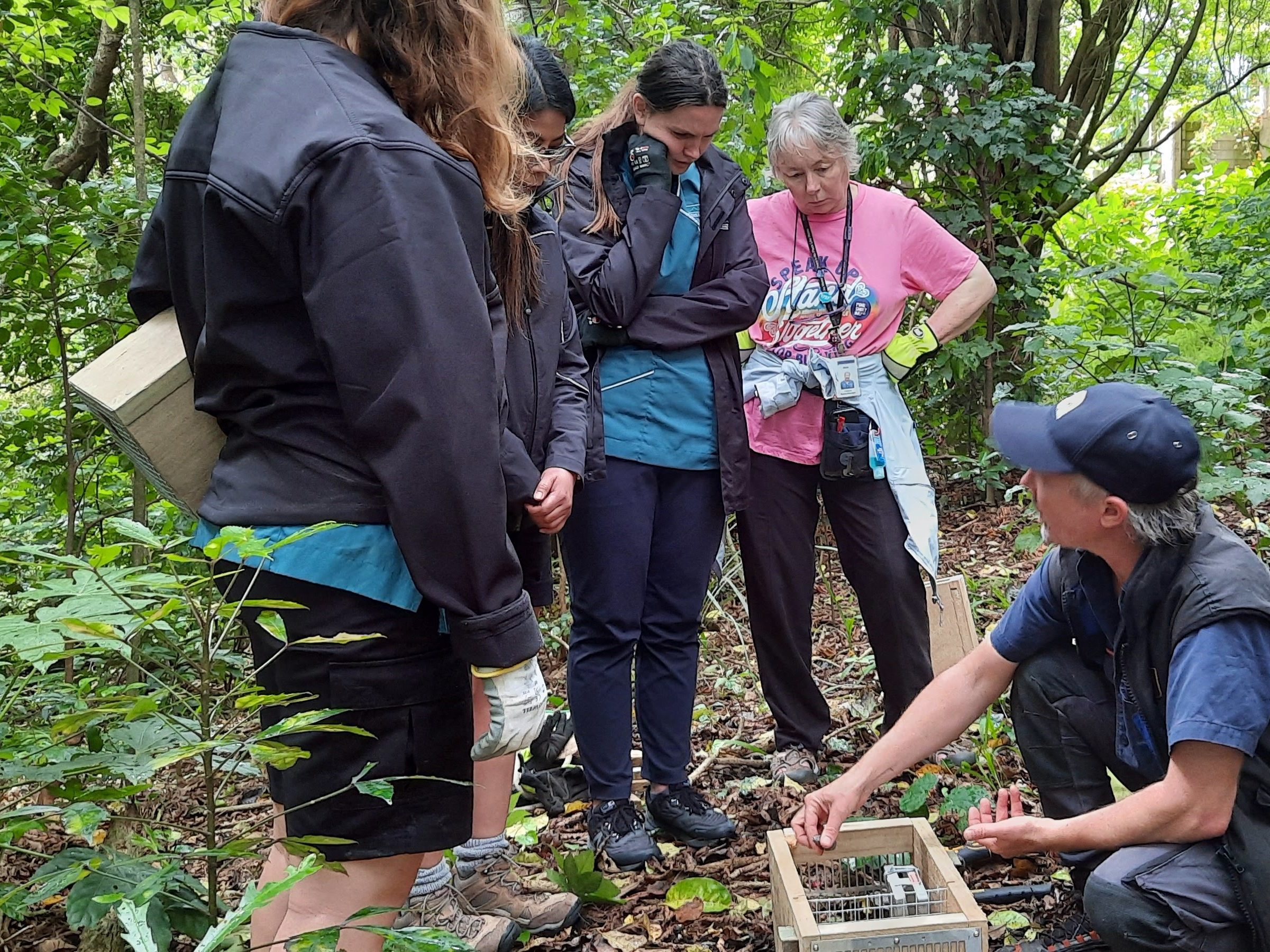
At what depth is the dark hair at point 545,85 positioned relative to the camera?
2.60 metres

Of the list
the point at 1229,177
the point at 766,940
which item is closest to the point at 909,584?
the point at 766,940

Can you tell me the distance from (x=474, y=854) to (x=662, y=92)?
197 cm

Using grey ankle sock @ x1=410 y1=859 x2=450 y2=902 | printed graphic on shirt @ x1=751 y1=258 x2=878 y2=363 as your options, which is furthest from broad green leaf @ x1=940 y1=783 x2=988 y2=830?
printed graphic on shirt @ x1=751 y1=258 x2=878 y2=363

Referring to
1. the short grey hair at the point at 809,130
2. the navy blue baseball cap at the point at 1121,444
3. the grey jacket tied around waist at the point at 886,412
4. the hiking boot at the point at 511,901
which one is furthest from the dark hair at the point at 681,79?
the hiking boot at the point at 511,901

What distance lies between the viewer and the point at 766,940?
2490mm

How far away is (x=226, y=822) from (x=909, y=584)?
7.11 feet

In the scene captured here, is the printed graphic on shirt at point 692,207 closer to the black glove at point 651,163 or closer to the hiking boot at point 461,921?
the black glove at point 651,163

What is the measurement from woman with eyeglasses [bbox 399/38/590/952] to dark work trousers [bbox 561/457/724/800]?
0.30 meters

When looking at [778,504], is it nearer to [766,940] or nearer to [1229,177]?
[766,940]

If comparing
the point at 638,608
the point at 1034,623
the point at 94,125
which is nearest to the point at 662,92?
the point at 638,608

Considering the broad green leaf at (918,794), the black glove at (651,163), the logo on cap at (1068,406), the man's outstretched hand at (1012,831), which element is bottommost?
the broad green leaf at (918,794)

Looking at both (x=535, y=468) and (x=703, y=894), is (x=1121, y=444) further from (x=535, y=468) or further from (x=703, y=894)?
(x=703, y=894)

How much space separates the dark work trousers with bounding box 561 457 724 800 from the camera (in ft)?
9.32

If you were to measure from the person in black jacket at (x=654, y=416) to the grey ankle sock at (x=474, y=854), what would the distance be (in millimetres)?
418
